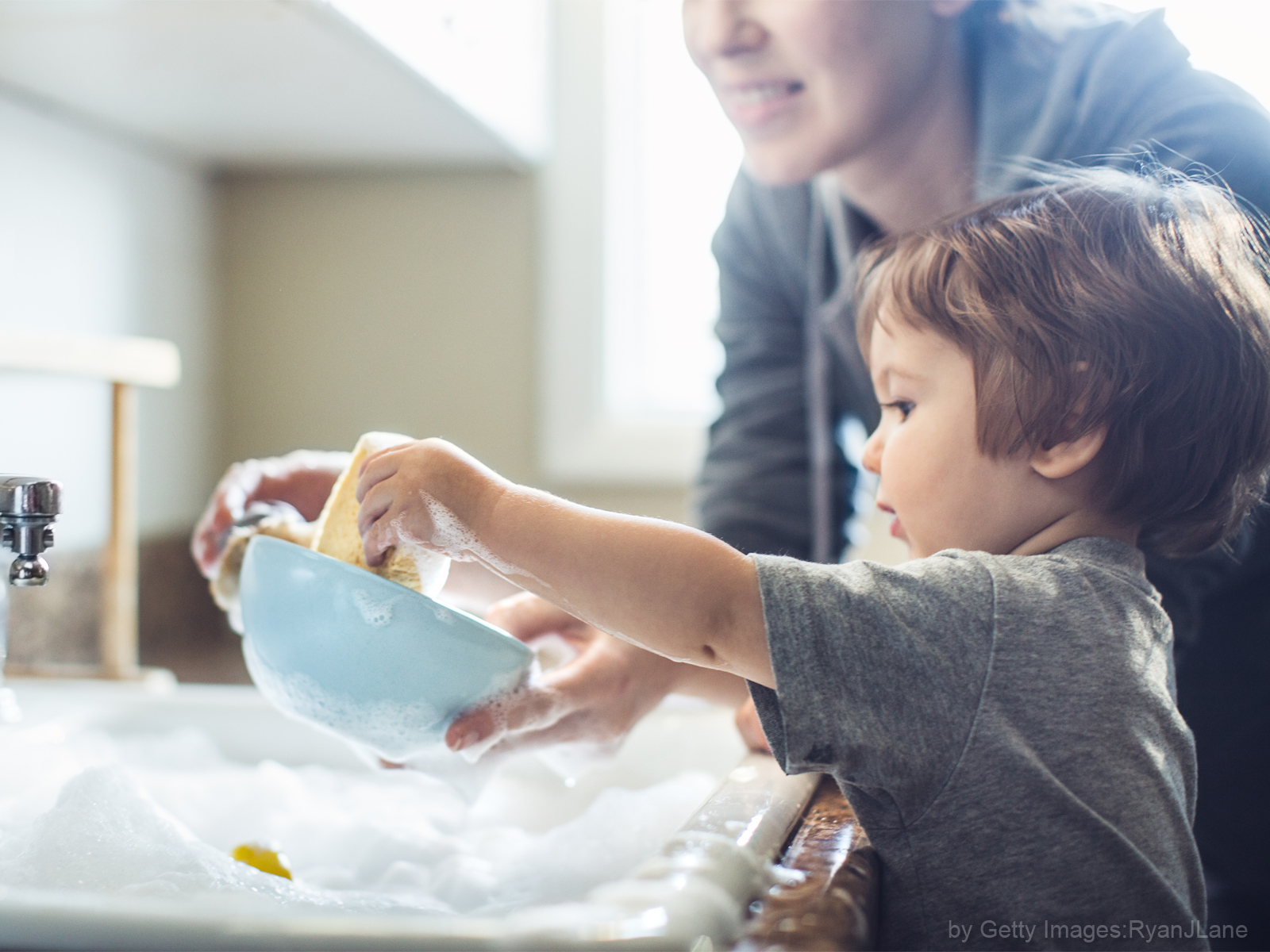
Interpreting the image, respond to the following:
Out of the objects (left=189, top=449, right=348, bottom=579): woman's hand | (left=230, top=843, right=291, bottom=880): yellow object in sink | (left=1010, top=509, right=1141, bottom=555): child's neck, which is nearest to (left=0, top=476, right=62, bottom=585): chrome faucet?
(left=189, top=449, right=348, bottom=579): woman's hand

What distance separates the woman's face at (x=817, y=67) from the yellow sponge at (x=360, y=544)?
1.21 feet

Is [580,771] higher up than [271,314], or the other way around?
[271,314]

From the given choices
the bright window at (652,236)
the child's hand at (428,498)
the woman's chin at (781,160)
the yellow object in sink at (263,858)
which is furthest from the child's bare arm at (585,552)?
the bright window at (652,236)

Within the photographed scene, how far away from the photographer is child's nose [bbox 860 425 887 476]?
57cm

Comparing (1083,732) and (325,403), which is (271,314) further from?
(1083,732)

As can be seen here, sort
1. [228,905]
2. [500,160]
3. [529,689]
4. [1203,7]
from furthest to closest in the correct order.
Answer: [500,160] → [1203,7] → [529,689] → [228,905]

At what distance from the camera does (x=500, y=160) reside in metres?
1.27

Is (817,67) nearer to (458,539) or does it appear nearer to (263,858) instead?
(458,539)

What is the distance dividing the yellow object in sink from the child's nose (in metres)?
0.40

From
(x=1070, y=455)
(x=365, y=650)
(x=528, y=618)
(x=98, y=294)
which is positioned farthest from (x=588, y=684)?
(x=98, y=294)

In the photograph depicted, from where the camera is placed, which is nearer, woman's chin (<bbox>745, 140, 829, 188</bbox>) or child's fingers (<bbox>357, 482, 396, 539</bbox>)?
child's fingers (<bbox>357, 482, 396, 539</bbox>)

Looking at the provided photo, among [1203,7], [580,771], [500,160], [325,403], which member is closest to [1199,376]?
[1203,7]

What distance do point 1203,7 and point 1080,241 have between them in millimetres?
287

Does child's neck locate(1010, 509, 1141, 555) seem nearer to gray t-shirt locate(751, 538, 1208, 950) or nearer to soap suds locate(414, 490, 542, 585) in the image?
gray t-shirt locate(751, 538, 1208, 950)
